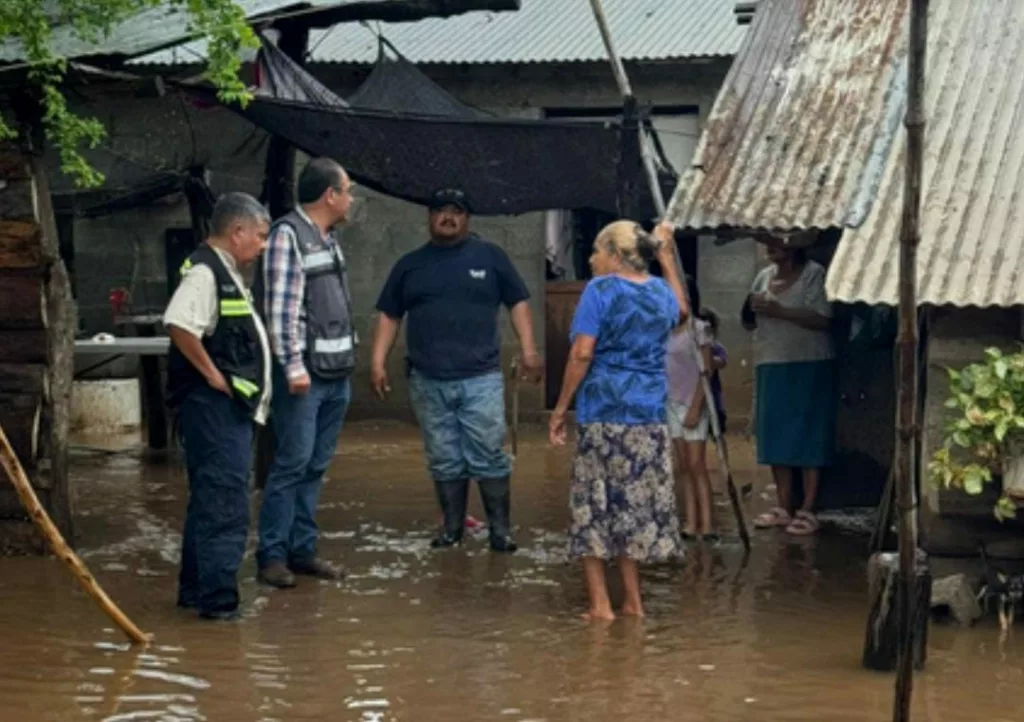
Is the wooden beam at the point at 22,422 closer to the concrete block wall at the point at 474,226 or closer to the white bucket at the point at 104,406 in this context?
the white bucket at the point at 104,406

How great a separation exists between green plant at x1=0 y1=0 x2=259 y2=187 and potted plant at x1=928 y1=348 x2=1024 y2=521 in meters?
3.65

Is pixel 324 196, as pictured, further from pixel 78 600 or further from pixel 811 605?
pixel 811 605

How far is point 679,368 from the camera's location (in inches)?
392

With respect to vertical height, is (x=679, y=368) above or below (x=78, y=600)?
above

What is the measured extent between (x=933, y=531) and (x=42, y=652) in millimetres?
3769

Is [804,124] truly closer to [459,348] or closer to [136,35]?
[459,348]

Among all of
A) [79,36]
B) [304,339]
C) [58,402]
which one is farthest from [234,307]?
[79,36]

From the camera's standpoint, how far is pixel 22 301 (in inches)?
364

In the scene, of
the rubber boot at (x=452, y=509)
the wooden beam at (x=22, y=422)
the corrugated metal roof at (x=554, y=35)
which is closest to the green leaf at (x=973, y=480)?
the rubber boot at (x=452, y=509)

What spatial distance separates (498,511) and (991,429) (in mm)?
3037

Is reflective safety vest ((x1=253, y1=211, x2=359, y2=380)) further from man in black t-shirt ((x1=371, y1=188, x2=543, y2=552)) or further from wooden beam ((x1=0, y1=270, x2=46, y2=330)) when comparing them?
wooden beam ((x1=0, y1=270, x2=46, y2=330))

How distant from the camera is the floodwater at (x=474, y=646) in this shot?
6.49 m

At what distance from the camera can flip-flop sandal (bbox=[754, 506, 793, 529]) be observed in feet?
34.2

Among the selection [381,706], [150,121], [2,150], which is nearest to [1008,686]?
[381,706]
